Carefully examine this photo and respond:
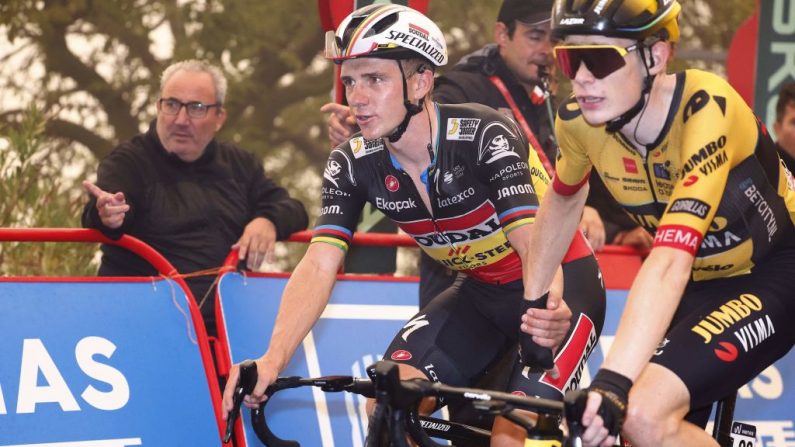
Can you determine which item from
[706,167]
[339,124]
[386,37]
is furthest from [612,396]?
[339,124]

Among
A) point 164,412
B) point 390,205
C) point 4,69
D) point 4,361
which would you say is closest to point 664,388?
point 390,205

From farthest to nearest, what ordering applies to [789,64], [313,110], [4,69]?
[313,110] → [4,69] → [789,64]

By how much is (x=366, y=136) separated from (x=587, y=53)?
1165 millimetres

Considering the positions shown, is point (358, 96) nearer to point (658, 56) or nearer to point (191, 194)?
point (658, 56)

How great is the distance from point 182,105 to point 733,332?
12.9 ft

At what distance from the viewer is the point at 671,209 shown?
407cm

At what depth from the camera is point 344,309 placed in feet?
23.0

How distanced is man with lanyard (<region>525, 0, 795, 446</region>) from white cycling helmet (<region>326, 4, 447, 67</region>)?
0.75m

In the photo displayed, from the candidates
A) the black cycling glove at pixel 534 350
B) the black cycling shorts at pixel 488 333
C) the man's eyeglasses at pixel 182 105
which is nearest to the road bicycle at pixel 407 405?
the black cycling glove at pixel 534 350

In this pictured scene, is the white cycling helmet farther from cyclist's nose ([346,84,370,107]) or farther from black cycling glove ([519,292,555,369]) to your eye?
A: black cycling glove ([519,292,555,369])

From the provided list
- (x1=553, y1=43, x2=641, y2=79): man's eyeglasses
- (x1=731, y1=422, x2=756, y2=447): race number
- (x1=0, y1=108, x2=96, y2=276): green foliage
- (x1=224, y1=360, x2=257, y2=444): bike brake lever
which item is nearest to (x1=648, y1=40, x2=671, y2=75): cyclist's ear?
(x1=553, y1=43, x2=641, y2=79): man's eyeglasses

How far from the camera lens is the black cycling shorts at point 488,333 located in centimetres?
492

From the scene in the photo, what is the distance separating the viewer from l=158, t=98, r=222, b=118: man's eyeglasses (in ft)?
23.5

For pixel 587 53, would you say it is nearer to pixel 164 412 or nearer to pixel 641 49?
pixel 641 49
